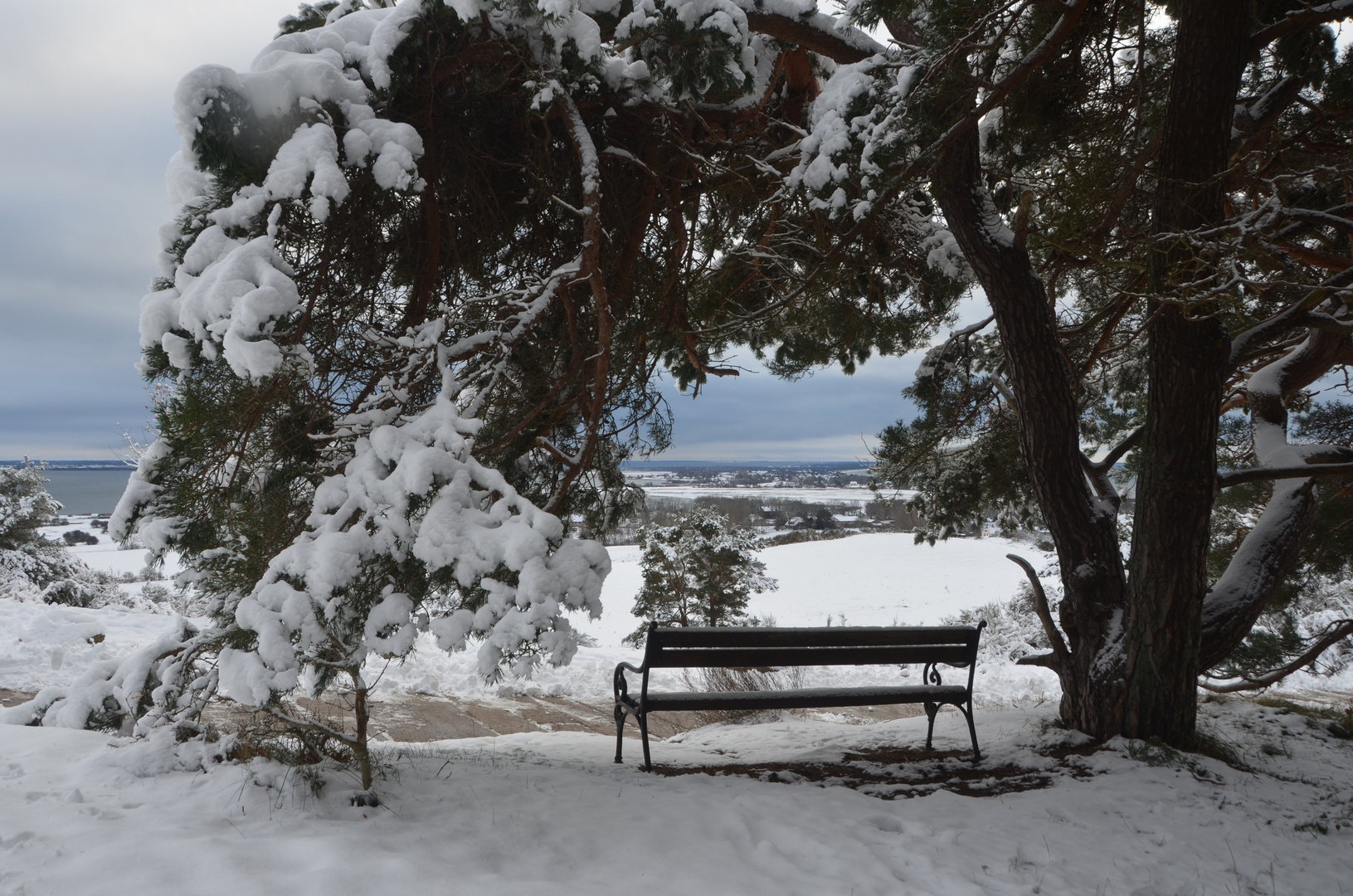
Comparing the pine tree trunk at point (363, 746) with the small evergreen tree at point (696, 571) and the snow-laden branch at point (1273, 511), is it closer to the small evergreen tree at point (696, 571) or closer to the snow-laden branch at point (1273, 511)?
the snow-laden branch at point (1273, 511)

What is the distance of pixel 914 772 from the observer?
3.95m

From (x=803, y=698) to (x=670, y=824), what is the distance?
145cm

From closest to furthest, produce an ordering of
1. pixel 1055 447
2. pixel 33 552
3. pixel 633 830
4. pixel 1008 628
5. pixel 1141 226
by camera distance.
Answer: pixel 633 830 < pixel 1141 226 < pixel 1055 447 < pixel 33 552 < pixel 1008 628

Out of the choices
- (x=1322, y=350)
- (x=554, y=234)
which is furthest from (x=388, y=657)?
(x=1322, y=350)

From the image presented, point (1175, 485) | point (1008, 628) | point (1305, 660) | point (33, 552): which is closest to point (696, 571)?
point (1305, 660)

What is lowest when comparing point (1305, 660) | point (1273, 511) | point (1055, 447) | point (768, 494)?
point (1305, 660)

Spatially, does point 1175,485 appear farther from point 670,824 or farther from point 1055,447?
point 670,824

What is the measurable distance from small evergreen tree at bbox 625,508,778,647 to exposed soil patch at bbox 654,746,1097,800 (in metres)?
5.40

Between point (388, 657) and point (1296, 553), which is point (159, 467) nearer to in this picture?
point (388, 657)

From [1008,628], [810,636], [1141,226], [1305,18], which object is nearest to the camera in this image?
[1305,18]

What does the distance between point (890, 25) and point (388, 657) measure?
4453 mm

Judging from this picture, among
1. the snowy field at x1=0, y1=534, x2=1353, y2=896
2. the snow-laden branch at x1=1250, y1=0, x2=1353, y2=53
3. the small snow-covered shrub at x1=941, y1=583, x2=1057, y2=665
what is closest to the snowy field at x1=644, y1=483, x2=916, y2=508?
the snowy field at x1=0, y1=534, x2=1353, y2=896

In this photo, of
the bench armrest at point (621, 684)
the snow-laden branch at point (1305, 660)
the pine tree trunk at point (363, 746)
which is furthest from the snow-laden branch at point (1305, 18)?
the pine tree trunk at point (363, 746)

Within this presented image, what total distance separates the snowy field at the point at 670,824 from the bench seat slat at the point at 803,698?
1.20 feet
